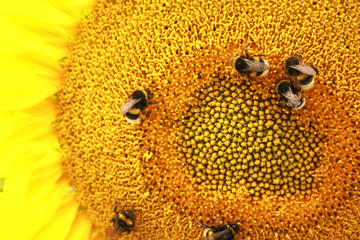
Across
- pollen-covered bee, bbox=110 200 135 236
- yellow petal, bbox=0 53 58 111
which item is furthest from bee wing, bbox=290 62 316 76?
yellow petal, bbox=0 53 58 111

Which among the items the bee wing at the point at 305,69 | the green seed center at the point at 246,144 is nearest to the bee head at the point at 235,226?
the green seed center at the point at 246,144

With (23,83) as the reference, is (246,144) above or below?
below

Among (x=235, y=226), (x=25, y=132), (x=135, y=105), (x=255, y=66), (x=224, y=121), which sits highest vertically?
(x=255, y=66)

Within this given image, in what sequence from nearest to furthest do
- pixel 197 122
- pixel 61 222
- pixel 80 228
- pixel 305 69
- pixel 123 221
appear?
pixel 305 69
pixel 197 122
pixel 123 221
pixel 61 222
pixel 80 228

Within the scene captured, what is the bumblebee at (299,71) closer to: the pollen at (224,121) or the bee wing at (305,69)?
the bee wing at (305,69)

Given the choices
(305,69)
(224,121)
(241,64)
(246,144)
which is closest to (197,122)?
(224,121)

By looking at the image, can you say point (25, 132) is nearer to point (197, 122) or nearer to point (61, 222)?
point (61, 222)

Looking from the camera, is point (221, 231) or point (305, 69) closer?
point (305, 69)

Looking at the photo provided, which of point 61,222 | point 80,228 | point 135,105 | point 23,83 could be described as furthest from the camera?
point 80,228
